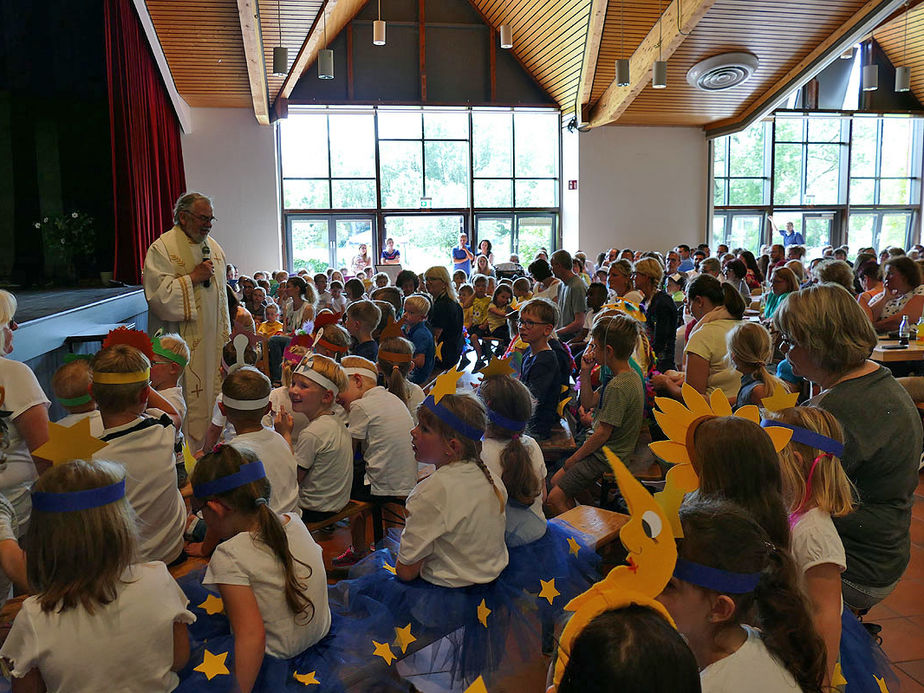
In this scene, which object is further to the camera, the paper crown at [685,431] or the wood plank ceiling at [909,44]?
the wood plank ceiling at [909,44]

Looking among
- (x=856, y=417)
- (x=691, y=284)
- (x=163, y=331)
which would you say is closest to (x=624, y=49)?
(x=691, y=284)

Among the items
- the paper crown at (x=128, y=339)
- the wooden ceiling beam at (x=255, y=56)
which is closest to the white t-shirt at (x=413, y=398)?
the paper crown at (x=128, y=339)

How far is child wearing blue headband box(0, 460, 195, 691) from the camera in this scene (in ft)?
5.04

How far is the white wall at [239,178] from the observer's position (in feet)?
46.1

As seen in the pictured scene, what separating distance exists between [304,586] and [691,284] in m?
3.22

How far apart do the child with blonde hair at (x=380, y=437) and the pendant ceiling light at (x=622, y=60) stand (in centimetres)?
915

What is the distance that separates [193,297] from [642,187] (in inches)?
530

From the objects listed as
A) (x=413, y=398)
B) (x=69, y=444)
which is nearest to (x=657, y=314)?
(x=413, y=398)

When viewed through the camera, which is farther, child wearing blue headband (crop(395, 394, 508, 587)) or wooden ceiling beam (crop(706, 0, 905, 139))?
wooden ceiling beam (crop(706, 0, 905, 139))

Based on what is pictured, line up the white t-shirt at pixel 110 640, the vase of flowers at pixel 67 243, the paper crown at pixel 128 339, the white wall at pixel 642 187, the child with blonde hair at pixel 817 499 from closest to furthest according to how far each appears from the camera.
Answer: the white t-shirt at pixel 110 640
the child with blonde hair at pixel 817 499
the paper crown at pixel 128 339
the vase of flowers at pixel 67 243
the white wall at pixel 642 187

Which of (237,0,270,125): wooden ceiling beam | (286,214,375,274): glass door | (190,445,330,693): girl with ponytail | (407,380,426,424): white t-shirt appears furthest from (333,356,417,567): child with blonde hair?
(286,214,375,274): glass door

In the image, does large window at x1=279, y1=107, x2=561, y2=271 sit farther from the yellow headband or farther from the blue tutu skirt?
the blue tutu skirt

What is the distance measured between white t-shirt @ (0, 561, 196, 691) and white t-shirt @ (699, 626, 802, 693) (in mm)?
1170

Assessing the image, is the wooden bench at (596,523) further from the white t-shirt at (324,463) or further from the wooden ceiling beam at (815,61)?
the wooden ceiling beam at (815,61)
